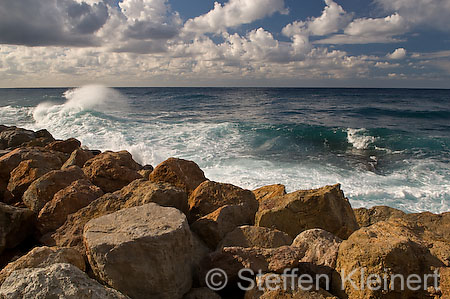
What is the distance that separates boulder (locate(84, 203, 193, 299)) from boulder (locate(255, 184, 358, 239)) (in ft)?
4.98

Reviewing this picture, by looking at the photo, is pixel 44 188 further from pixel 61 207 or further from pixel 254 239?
pixel 254 239

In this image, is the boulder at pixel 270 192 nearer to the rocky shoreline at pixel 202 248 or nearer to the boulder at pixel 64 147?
the rocky shoreline at pixel 202 248

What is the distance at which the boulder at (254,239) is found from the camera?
10.5 feet

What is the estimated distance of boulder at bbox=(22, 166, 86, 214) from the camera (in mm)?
4343

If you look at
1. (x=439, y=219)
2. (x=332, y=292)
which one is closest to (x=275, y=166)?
(x=439, y=219)

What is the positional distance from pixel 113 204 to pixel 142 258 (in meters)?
1.41

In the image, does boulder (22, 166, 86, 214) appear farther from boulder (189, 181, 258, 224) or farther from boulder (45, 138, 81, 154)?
boulder (45, 138, 81, 154)

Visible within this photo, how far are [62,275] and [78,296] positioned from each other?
168mm

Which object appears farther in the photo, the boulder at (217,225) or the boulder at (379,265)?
the boulder at (217,225)

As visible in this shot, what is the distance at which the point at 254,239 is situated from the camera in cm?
323

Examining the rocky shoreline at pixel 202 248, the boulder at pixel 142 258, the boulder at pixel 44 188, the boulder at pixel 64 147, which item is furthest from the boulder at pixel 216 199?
the boulder at pixel 64 147

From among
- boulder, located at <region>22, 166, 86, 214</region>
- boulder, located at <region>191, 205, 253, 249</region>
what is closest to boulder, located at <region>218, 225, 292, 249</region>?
boulder, located at <region>191, 205, 253, 249</region>

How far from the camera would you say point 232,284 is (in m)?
→ 2.79

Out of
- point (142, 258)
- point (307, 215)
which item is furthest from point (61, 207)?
point (307, 215)
